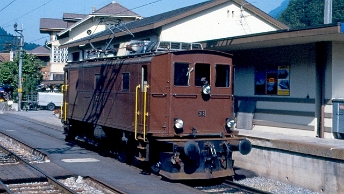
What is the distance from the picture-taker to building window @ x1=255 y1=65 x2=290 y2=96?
15139mm

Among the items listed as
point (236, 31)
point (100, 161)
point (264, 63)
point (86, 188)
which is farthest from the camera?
point (236, 31)

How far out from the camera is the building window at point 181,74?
1162 cm

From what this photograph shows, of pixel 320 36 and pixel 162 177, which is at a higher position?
pixel 320 36

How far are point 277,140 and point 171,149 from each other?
2.98 meters

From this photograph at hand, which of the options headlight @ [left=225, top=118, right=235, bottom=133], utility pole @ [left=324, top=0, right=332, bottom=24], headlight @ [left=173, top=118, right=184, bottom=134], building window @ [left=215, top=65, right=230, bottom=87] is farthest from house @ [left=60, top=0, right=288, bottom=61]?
headlight @ [left=173, top=118, right=184, bottom=134]

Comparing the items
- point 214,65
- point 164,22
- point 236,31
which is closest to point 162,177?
point 214,65

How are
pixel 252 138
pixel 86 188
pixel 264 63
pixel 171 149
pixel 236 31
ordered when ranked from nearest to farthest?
pixel 86 188 < pixel 171 149 < pixel 252 138 < pixel 264 63 < pixel 236 31

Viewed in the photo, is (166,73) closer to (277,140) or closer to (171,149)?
(171,149)

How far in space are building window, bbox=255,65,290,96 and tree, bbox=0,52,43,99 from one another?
119 feet

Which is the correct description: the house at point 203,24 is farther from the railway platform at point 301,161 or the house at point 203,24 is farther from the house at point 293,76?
the railway platform at point 301,161

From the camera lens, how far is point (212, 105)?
12.1 m

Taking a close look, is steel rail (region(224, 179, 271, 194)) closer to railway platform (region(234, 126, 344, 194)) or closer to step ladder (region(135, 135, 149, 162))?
railway platform (region(234, 126, 344, 194))

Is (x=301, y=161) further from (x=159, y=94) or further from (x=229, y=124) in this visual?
(x=159, y=94)

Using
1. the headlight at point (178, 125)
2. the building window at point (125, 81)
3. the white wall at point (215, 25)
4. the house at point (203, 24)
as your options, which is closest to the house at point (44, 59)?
the house at point (203, 24)
